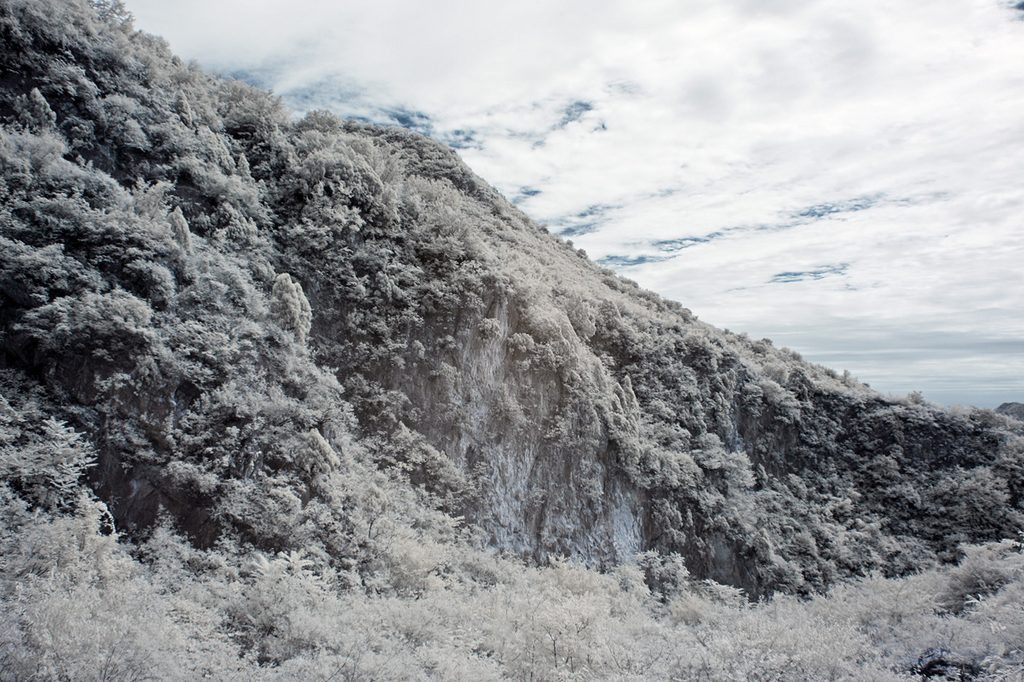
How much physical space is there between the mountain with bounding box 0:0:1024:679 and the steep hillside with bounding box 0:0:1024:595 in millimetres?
61

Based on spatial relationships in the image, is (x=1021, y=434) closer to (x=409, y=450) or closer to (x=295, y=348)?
(x=409, y=450)

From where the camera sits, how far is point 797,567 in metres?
15.8

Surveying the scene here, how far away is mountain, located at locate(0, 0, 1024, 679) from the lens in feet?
24.6

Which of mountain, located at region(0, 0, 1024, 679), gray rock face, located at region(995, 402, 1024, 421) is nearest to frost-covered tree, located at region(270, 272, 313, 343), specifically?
mountain, located at region(0, 0, 1024, 679)

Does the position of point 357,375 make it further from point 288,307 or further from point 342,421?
point 288,307

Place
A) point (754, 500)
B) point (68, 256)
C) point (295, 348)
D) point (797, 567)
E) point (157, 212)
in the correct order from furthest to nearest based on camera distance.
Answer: point (754, 500), point (797, 567), point (295, 348), point (157, 212), point (68, 256)

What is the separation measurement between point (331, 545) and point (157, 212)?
690 centimetres

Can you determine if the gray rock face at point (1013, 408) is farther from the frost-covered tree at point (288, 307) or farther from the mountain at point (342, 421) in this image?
the frost-covered tree at point (288, 307)

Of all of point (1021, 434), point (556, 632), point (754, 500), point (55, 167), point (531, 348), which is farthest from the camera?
point (1021, 434)

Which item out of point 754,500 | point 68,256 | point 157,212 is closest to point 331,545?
point 68,256

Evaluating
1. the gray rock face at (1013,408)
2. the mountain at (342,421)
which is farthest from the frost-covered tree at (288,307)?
the gray rock face at (1013,408)

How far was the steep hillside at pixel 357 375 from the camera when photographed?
8.53 m

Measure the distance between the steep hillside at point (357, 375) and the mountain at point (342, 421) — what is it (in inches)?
2.4

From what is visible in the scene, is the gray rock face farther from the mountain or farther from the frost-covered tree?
the frost-covered tree
